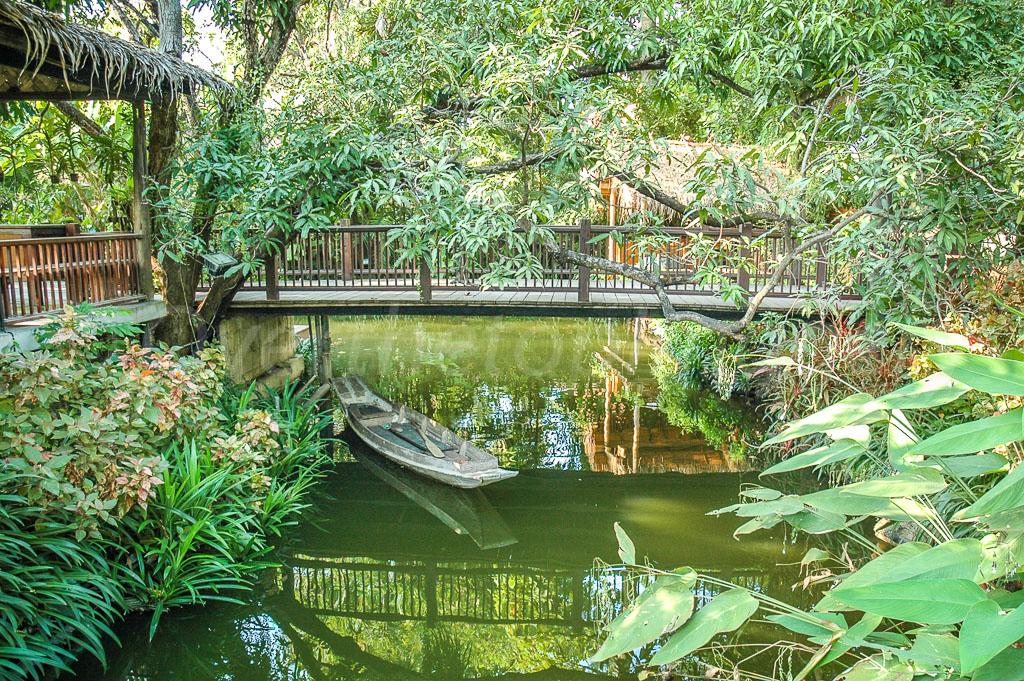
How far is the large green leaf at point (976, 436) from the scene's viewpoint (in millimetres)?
1518

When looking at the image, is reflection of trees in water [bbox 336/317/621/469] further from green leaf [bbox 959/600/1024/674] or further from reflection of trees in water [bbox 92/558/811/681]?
green leaf [bbox 959/600/1024/674]

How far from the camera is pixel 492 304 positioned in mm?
8820

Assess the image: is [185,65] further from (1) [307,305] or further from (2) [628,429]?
(2) [628,429]

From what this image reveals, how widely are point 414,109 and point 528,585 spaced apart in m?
4.70

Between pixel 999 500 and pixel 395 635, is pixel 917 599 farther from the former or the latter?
pixel 395 635

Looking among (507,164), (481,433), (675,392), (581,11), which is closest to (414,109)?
(507,164)

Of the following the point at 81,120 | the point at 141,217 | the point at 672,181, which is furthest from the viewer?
the point at 672,181

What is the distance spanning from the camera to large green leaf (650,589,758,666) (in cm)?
171

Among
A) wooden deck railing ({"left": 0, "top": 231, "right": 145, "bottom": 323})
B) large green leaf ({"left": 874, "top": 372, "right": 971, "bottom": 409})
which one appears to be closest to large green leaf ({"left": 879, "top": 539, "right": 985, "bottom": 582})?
large green leaf ({"left": 874, "top": 372, "right": 971, "bottom": 409})

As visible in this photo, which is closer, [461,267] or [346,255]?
[461,267]

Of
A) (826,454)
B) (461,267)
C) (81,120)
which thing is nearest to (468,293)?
(461,267)

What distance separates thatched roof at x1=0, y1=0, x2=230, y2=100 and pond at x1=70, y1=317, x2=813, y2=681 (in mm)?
4193

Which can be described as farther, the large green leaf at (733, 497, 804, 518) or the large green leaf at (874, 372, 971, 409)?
the large green leaf at (733, 497, 804, 518)

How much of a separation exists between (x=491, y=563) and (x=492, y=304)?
3417 millimetres
